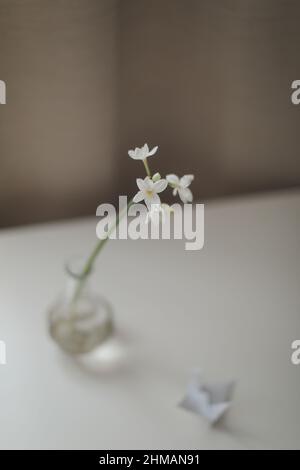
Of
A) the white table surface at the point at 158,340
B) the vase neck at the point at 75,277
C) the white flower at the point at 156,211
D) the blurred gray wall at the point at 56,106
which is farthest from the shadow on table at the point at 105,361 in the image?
the blurred gray wall at the point at 56,106

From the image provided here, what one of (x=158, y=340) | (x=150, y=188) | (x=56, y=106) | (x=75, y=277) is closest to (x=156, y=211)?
(x=150, y=188)

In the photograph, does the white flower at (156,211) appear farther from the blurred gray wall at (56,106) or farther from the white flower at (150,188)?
the blurred gray wall at (56,106)

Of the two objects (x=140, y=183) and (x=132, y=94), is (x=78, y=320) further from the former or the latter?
(x=132, y=94)

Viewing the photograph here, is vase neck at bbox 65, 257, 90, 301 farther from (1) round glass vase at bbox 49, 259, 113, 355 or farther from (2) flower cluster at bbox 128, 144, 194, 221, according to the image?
(2) flower cluster at bbox 128, 144, 194, 221

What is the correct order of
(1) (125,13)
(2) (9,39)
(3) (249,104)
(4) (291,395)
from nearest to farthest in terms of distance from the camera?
(4) (291,395)
(2) (9,39)
(1) (125,13)
(3) (249,104)

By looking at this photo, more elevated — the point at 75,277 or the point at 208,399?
the point at 75,277

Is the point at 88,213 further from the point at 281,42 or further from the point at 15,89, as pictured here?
the point at 281,42

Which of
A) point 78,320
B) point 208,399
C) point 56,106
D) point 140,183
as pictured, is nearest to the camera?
point 140,183

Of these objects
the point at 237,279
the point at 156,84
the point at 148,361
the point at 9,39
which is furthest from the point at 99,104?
the point at 148,361
